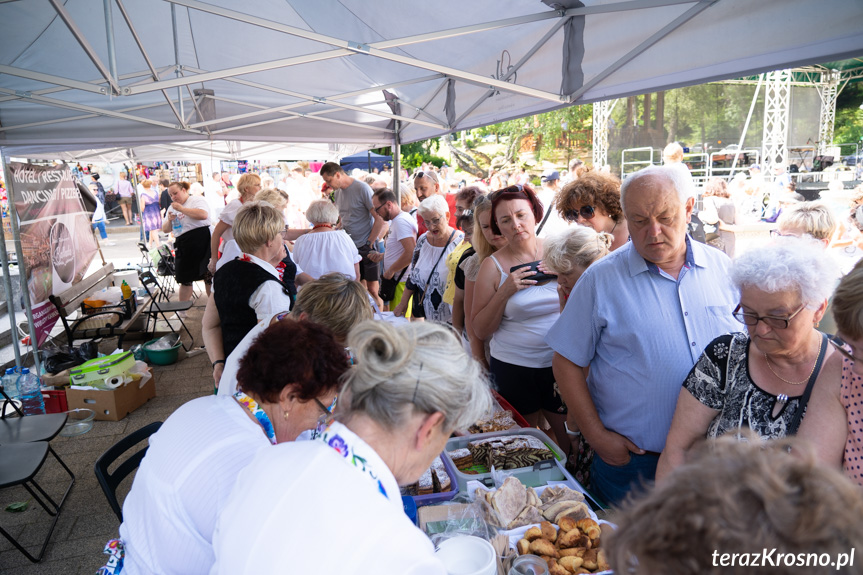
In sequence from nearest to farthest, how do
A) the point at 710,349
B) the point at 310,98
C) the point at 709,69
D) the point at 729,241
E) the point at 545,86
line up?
the point at 710,349, the point at 709,69, the point at 545,86, the point at 310,98, the point at 729,241

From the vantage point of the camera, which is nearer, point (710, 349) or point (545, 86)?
point (710, 349)

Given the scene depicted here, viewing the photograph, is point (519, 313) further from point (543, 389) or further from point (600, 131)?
point (600, 131)

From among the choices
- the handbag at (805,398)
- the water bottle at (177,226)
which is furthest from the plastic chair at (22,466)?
the water bottle at (177,226)

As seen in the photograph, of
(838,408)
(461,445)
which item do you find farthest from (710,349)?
(461,445)

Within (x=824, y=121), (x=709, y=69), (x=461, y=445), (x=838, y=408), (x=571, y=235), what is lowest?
(x=461, y=445)

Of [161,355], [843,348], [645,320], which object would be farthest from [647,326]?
[161,355]

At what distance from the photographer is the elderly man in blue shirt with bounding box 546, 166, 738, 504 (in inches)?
69.4

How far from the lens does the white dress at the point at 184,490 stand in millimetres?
1232

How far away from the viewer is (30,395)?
13.6 feet

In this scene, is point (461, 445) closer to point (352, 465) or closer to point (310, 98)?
point (352, 465)

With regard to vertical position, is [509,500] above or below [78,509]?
above

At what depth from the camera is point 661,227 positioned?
1.77 metres

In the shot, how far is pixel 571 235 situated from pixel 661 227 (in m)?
0.60

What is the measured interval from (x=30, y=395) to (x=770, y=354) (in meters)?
4.88
